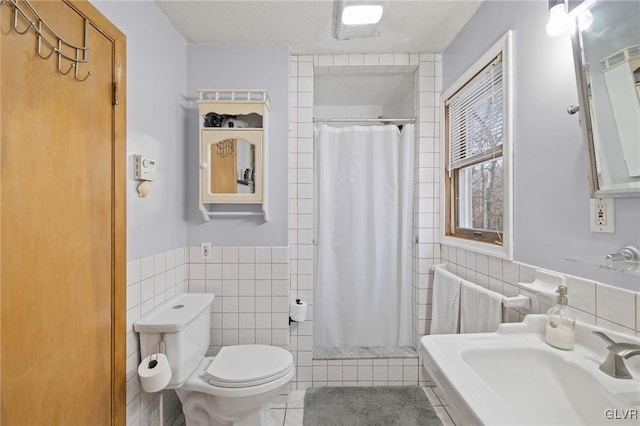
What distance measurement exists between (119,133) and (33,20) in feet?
1.48

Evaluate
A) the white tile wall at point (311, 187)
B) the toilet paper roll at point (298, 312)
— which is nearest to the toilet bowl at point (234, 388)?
the toilet paper roll at point (298, 312)

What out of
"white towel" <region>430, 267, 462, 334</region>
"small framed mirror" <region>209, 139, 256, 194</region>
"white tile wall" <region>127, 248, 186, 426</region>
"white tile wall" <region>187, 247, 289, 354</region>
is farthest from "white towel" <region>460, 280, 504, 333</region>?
"white tile wall" <region>127, 248, 186, 426</region>

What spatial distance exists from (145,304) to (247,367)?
0.62m

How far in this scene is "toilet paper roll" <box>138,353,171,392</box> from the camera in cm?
126

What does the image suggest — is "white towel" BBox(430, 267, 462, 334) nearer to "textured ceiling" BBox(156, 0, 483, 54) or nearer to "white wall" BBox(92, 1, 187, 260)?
"textured ceiling" BBox(156, 0, 483, 54)

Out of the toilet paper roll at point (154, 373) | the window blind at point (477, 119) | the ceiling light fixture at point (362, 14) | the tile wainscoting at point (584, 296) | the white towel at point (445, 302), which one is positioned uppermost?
the ceiling light fixture at point (362, 14)

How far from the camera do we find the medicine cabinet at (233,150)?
1.80 m

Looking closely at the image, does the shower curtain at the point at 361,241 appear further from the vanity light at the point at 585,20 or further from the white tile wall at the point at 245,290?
the vanity light at the point at 585,20

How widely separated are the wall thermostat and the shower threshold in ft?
5.40

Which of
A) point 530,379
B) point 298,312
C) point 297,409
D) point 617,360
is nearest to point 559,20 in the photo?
point 617,360

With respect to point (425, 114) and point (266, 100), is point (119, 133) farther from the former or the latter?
point (425, 114)

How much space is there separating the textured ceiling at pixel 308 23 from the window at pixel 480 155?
352 mm

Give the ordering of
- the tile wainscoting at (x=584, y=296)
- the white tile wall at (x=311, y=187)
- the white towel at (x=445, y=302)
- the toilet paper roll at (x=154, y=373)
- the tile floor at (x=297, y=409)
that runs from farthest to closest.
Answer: the white tile wall at (x=311, y=187) < the tile floor at (x=297, y=409) < the white towel at (x=445, y=302) < the toilet paper roll at (x=154, y=373) < the tile wainscoting at (x=584, y=296)

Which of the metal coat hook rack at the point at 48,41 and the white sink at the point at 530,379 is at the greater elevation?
the metal coat hook rack at the point at 48,41
